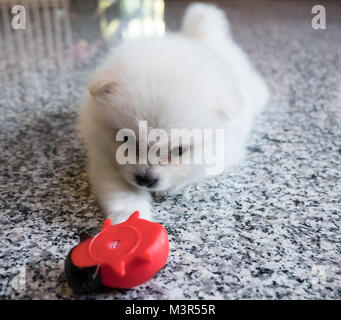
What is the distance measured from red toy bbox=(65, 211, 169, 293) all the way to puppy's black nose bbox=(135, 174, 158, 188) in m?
0.29

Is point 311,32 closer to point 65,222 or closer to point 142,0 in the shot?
point 142,0

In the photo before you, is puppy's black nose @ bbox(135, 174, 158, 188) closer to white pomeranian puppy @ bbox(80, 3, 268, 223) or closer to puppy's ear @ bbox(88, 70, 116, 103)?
white pomeranian puppy @ bbox(80, 3, 268, 223)

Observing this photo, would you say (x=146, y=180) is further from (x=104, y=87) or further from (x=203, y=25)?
(x=203, y=25)

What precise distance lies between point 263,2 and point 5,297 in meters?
5.32

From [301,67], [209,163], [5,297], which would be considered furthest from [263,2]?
[5,297]

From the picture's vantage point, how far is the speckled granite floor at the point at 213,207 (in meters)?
0.94

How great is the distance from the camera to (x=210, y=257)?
3.37 feet

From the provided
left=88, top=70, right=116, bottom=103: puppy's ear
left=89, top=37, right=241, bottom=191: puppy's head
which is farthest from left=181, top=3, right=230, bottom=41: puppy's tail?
left=88, top=70, right=116, bottom=103: puppy's ear

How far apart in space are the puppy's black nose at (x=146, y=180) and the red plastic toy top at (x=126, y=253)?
0.90ft

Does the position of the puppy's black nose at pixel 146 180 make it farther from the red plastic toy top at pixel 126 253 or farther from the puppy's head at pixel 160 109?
the red plastic toy top at pixel 126 253

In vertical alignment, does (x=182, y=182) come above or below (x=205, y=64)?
below

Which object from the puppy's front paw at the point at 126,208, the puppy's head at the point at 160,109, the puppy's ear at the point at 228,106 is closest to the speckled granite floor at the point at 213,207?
the puppy's front paw at the point at 126,208

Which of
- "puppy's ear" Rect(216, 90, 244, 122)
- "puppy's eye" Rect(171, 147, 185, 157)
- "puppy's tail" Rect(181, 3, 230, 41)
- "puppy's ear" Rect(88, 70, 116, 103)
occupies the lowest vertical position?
"puppy's eye" Rect(171, 147, 185, 157)

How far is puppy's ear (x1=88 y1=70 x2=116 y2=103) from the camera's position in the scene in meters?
1.27
